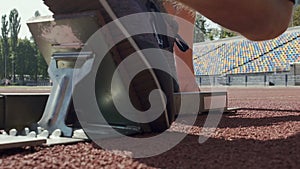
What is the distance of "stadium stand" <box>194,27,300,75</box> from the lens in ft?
100

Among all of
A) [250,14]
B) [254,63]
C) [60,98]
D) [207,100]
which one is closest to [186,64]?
[207,100]

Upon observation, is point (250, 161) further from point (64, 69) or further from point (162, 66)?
point (64, 69)

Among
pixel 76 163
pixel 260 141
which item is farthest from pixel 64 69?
pixel 260 141

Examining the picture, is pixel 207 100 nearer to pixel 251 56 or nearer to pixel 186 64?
pixel 186 64

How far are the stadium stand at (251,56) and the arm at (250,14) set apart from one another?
27.5m

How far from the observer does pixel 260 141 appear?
143 inches

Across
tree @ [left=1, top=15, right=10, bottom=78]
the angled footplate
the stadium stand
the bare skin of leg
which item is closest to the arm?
the angled footplate

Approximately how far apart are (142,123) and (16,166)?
1.71 m

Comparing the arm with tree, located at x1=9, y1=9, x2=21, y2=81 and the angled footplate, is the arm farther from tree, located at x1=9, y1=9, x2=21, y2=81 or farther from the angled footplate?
tree, located at x1=9, y1=9, x2=21, y2=81

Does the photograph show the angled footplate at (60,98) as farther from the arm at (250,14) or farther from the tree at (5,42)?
the tree at (5,42)

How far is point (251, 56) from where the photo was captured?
3388cm

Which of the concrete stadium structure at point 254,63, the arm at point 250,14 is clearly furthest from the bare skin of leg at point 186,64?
the concrete stadium structure at point 254,63

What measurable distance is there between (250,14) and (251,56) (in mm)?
32013

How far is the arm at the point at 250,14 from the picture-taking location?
8.77 ft
